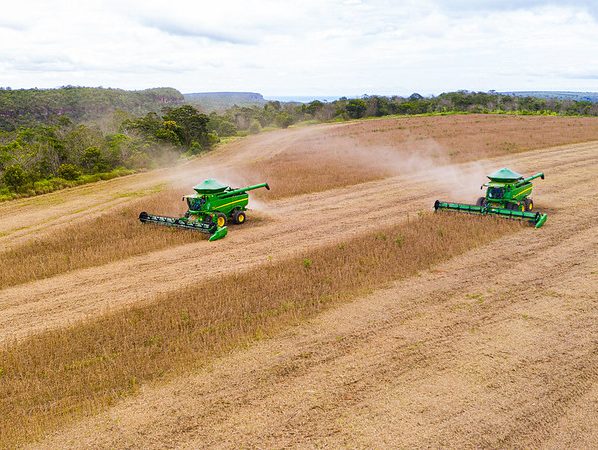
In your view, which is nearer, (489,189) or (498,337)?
(498,337)

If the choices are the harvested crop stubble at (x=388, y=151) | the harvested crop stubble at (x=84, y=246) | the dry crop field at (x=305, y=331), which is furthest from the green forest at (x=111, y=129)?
the dry crop field at (x=305, y=331)

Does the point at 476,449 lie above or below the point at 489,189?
below

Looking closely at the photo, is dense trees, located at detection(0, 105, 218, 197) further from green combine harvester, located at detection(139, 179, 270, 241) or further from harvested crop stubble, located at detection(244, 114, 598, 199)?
green combine harvester, located at detection(139, 179, 270, 241)

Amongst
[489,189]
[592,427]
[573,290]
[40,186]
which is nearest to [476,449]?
[592,427]

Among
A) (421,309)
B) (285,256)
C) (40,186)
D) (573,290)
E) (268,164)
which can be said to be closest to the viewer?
(421,309)

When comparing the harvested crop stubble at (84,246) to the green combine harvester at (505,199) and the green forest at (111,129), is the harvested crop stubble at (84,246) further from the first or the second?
the green forest at (111,129)

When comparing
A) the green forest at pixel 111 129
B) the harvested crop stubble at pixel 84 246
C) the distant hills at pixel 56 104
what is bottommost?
the harvested crop stubble at pixel 84 246

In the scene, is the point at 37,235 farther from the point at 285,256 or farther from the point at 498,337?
the point at 498,337
